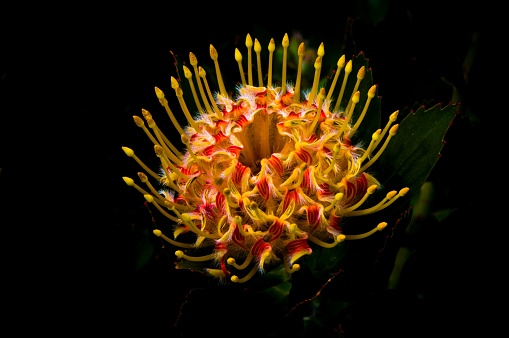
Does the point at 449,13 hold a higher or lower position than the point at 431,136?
higher

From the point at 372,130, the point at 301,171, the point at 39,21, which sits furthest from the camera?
the point at 39,21

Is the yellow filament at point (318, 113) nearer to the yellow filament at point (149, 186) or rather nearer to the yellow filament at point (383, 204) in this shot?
the yellow filament at point (383, 204)

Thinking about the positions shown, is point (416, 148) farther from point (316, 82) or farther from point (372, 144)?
point (316, 82)

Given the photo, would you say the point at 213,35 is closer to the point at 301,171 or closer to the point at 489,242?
the point at 301,171

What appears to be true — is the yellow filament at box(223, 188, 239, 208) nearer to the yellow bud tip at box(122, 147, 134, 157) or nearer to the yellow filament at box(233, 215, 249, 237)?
the yellow filament at box(233, 215, 249, 237)

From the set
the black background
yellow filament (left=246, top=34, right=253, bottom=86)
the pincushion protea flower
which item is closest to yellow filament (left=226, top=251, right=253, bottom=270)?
the pincushion protea flower

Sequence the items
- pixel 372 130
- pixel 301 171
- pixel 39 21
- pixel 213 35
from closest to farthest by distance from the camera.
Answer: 1. pixel 301 171
2. pixel 372 130
3. pixel 39 21
4. pixel 213 35

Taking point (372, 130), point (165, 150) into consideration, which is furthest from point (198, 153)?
point (372, 130)

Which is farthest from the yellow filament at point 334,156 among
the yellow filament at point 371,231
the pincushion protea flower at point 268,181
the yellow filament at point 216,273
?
the yellow filament at point 216,273
